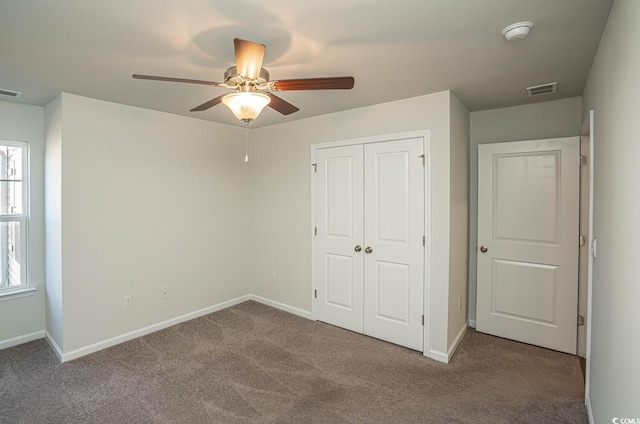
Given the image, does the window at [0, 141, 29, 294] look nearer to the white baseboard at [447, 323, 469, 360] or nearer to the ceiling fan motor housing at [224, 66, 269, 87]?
the ceiling fan motor housing at [224, 66, 269, 87]

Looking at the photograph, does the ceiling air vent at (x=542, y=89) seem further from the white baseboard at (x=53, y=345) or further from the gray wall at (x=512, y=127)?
the white baseboard at (x=53, y=345)

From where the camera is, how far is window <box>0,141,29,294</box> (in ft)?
10.8

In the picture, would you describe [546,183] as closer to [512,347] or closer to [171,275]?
[512,347]

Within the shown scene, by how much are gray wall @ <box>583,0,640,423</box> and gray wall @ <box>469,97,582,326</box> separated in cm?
112

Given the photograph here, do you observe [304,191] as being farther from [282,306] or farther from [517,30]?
[517,30]

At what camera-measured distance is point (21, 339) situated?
3.34 meters

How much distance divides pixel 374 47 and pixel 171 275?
10.4 feet

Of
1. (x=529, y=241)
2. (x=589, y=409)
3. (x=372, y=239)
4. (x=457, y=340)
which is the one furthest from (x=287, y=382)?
(x=529, y=241)

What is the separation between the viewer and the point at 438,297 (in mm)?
3068

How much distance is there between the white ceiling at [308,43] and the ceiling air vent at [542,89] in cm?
6

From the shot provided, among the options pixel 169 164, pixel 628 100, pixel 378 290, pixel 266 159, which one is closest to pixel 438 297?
pixel 378 290

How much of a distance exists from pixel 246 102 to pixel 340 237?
6.98 feet

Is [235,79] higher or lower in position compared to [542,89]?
lower

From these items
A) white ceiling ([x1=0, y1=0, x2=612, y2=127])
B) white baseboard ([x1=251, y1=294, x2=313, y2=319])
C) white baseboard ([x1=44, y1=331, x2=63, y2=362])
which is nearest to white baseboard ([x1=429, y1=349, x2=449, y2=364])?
white baseboard ([x1=251, y1=294, x2=313, y2=319])
